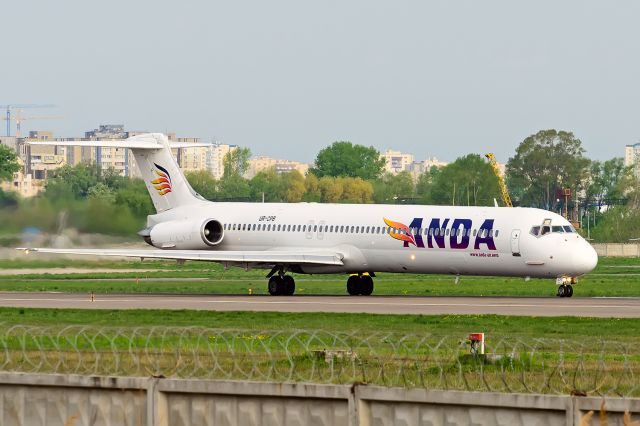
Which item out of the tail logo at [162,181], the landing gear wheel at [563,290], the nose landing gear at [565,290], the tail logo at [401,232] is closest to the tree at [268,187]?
the tail logo at [162,181]

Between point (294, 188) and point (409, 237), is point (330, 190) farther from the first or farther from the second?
point (409, 237)

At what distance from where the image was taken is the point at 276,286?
51.2 meters

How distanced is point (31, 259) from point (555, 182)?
12143 cm

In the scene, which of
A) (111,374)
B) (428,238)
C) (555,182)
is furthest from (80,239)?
(555,182)

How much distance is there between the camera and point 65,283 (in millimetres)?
60125

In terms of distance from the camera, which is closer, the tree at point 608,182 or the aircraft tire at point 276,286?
the aircraft tire at point 276,286

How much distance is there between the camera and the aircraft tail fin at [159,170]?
188 feet

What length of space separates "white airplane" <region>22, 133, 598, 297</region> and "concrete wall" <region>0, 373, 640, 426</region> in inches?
1162

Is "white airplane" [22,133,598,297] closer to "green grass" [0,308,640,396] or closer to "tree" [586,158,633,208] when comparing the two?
"green grass" [0,308,640,396]

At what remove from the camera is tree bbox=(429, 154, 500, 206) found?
487 ft

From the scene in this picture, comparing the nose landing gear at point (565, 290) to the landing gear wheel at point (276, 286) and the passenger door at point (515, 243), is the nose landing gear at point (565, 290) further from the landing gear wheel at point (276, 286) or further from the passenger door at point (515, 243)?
the landing gear wheel at point (276, 286)

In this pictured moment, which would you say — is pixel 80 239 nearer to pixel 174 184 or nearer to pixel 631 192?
pixel 174 184

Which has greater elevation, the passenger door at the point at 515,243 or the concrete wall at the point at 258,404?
the passenger door at the point at 515,243

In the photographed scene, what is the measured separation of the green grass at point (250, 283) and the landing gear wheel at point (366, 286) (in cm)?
144
